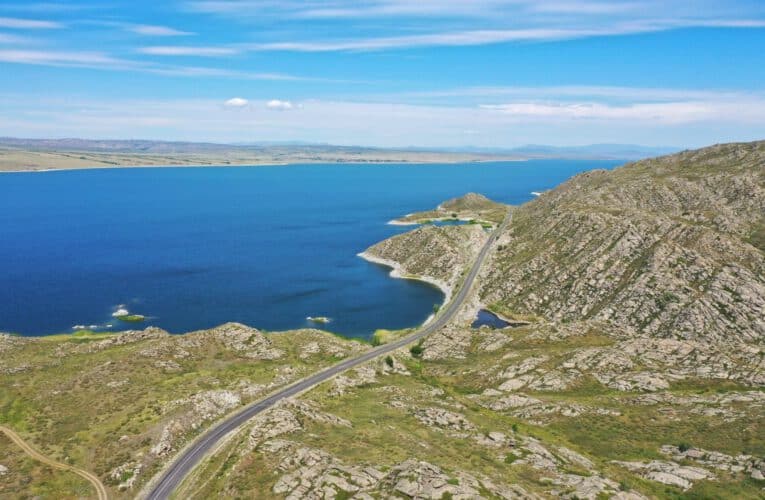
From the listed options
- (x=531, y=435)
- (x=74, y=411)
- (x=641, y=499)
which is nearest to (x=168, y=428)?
(x=74, y=411)

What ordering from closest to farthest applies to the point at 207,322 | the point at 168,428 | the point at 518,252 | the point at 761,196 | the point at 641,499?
the point at 641,499 < the point at 168,428 < the point at 207,322 < the point at 761,196 < the point at 518,252

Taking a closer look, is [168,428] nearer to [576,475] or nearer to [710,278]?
[576,475]

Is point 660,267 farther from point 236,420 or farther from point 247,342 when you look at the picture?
point 236,420

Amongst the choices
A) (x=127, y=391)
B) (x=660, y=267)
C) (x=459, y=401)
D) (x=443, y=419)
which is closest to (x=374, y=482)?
(x=443, y=419)

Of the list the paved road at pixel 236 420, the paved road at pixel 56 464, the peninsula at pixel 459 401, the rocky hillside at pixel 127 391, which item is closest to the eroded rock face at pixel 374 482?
the peninsula at pixel 459 401

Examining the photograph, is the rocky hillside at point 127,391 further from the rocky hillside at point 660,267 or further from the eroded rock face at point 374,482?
the rocky hillside at point 660,267

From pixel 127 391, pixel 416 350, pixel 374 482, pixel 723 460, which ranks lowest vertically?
pixel 416 350
